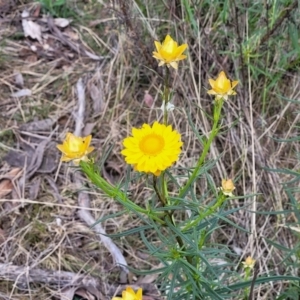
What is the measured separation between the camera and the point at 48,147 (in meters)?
2.42

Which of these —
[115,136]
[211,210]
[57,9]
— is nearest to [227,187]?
[211,210]

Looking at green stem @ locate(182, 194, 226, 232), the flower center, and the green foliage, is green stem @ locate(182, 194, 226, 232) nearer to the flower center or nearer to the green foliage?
the flower center

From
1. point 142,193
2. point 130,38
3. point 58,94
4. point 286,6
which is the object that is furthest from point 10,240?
point 286,6

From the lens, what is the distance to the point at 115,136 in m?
2.41

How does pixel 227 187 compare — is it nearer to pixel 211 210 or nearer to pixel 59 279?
pixel 211 210

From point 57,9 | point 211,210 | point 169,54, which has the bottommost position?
point 57,9

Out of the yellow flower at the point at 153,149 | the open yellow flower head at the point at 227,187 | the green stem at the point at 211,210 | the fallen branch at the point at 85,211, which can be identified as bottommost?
the fallen branch at the point at 85,211

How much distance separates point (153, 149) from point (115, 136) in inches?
51.8

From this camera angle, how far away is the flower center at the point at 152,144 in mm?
1100

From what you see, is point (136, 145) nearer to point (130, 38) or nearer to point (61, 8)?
point (130, 38)

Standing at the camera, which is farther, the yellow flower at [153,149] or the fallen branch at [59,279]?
the fallen branch at [59,279]

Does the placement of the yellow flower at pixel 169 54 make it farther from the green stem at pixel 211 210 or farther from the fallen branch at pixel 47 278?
the fallen branch at pixel 47 278

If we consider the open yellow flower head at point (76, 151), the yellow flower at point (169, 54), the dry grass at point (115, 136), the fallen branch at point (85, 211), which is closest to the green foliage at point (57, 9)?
the dry grass at point (115, 136)

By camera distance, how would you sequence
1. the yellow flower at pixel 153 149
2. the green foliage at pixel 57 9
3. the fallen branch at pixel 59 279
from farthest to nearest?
1. the green foliage at pixel 57 9
2. the fallen branch at pixel 59 279
3. the yellow flower at pixel 153 149
